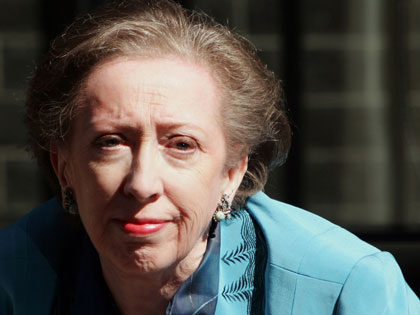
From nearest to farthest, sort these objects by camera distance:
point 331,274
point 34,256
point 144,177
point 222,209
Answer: point 144,177
point 331,274
point 222,209
point 34,256

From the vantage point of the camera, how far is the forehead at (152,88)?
2184 mm

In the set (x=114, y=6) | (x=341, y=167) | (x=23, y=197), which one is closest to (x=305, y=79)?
(x=341, y=167)

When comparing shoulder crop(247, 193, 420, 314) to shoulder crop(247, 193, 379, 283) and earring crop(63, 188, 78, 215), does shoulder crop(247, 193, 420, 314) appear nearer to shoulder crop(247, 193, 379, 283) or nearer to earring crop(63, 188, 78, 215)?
shoulder crop(247, 193, 379, 283)

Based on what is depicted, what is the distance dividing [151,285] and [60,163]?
16.8 inches

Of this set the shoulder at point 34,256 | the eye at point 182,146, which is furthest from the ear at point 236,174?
the shoulder at point 34,256

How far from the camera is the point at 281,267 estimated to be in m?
2.38

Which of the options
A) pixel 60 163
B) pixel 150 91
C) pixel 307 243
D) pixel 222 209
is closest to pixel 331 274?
pixel 307 243

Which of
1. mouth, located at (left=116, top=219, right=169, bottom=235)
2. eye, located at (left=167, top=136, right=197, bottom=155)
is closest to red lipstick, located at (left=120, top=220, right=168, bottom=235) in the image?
mouth, located at (left=116, top=219, right=169, bottom=235)

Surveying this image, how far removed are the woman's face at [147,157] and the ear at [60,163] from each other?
0.12m

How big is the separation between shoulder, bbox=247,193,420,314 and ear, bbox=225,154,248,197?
17cm

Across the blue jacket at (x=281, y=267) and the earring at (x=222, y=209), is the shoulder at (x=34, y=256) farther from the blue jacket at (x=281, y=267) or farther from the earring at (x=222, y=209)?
the earring at (x=222, y=209)

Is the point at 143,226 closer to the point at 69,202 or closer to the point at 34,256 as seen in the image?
the point at 69,202

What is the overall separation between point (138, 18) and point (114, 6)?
0.15 m

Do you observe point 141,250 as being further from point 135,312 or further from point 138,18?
point 138,18
